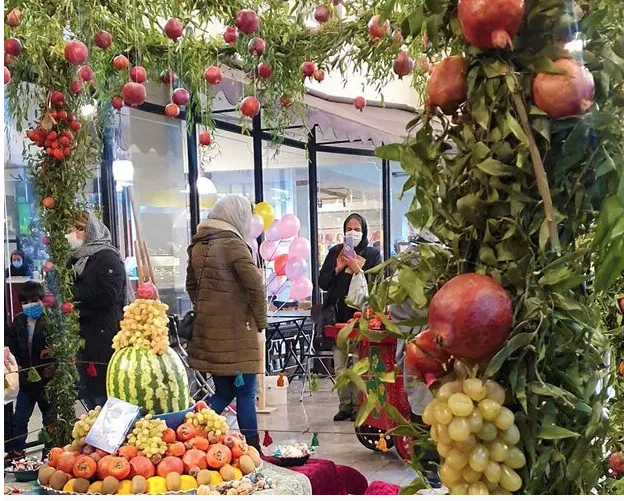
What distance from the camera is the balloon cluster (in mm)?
5449

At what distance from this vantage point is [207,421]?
2.09 m

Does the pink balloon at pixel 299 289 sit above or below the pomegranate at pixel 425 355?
below

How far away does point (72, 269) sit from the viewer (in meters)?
3.29

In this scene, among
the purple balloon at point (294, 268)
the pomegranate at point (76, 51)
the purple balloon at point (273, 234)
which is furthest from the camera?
the purple balloon at point (273, 234)

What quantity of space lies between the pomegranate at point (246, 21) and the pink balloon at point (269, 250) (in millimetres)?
2924

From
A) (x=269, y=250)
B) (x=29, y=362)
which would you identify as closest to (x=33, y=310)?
(x=29, y=362)

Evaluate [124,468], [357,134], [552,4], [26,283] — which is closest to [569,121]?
[552,4]

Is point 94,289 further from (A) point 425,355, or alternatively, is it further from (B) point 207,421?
(A) point 425,355

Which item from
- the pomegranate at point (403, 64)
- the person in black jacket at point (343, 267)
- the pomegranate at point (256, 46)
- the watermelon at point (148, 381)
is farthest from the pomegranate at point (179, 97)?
the person in black jacket at point (343, 267)

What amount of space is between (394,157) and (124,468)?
4.57ft

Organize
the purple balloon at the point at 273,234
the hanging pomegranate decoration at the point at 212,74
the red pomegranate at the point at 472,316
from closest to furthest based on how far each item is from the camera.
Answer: the red pomegranate at the point at 472,316 < the hanging pomegranate decoration at the point at 212,74 < the purple balloon at the point at 273,234

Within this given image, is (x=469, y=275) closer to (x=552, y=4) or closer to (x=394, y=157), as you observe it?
(x=394, y=157)

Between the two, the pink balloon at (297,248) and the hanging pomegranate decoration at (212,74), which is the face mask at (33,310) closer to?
the hanging pomegranate decoration at (212,74)

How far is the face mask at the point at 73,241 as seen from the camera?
3.31m
